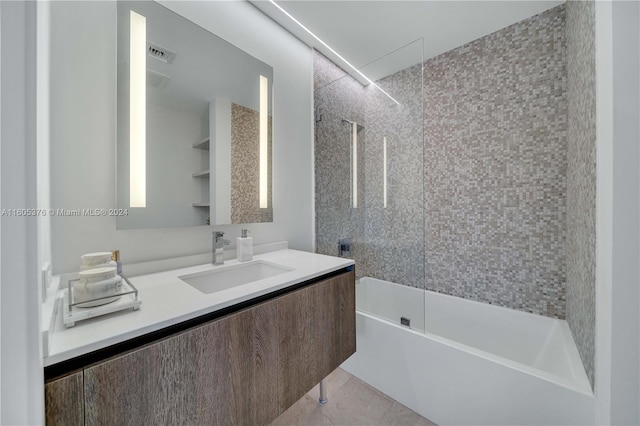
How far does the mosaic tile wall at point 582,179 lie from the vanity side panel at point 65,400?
1556mm

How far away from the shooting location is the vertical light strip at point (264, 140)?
1.53 meters

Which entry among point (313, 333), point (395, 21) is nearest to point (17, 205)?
point (313, 333)

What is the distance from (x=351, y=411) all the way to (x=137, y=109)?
1.89 meters

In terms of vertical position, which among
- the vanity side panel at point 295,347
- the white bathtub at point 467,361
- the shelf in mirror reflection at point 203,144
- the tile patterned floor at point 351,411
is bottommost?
the tile patterned floor at point 351,411

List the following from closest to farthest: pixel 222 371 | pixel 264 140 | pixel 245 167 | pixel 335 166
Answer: pixel 222 371 < pixel 245 167 < pixel 264 140 < pixel 335 166

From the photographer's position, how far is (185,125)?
117 centimetres

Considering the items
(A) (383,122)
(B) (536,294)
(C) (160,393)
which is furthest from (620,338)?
(A) (383,122)

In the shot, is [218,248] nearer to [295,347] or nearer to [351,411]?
[295,347]

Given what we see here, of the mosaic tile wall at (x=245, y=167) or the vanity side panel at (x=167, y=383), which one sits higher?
the mosaic tile wall at (x=245, y=167)

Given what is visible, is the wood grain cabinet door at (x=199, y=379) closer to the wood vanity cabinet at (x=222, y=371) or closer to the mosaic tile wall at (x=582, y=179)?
the wood vanity cabinet at (x=222, y=371)

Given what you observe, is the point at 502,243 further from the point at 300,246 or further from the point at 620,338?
the point at 300,246

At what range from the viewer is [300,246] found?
184 cm

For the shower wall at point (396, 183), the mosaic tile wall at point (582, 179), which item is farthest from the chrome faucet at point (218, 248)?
the mosaic tile wall at point (582, 179)

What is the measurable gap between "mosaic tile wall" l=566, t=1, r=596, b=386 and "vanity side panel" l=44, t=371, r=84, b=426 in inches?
61.2
